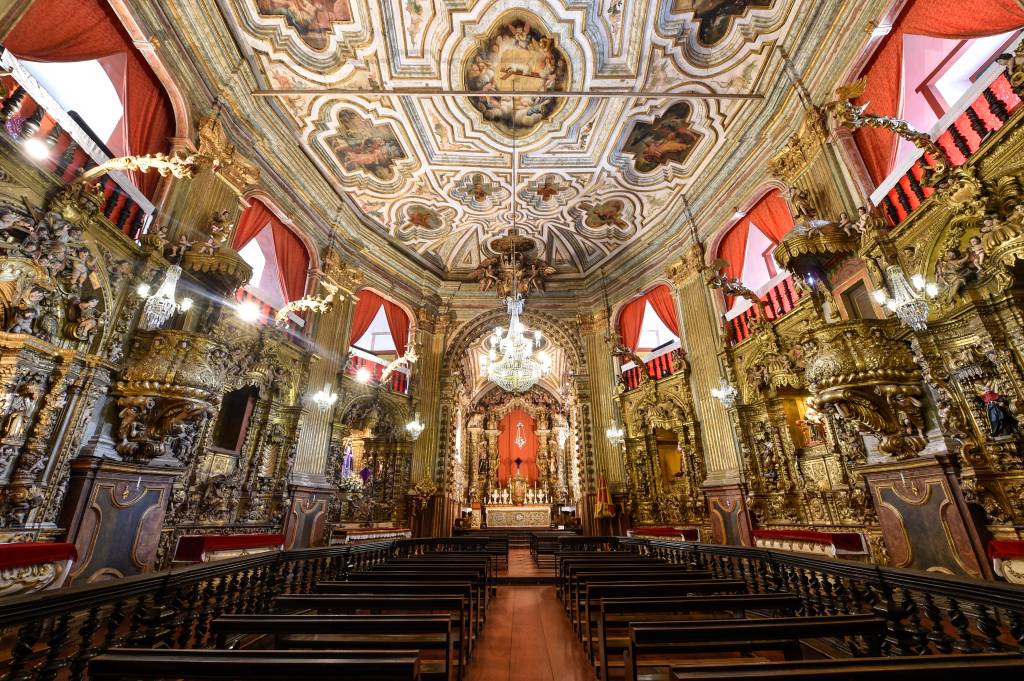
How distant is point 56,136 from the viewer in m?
4.67

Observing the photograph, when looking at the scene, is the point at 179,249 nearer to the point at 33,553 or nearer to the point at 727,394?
the point at 33,553

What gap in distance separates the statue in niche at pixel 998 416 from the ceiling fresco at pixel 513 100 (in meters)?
6.42

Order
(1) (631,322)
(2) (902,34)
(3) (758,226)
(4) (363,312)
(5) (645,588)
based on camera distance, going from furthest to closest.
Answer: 1. (1) (631,322)
2. (4) (363,312)
3. (3) (758,226)
4. (2) (902,34)
5. (5) (645,588)

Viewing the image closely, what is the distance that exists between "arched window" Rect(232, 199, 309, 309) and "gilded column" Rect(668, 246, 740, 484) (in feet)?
30.5

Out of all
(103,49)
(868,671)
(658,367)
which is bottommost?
(868,671)

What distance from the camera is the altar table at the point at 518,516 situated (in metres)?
14.8

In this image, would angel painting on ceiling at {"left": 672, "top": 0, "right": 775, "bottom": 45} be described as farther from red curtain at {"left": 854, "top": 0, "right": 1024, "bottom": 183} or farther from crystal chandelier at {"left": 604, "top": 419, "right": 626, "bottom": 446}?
crystal chandelier at {"left": 604, "top": 419, "right": 626, "bottom": 446}

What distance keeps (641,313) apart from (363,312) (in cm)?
811

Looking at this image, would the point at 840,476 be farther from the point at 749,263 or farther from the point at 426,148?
the point at 426,148

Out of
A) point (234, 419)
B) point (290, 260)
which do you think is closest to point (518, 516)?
point (234, 419)

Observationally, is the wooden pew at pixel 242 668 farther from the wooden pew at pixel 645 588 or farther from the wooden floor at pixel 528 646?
the wooden pew at pixel 645 588

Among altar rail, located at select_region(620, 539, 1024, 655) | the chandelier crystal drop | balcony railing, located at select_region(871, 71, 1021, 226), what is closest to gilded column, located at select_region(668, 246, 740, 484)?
balcony railing, located at select_region(871, 71, 1021, 226)

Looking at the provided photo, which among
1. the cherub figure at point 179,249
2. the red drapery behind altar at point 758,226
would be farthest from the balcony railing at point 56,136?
the red drapery behind altar at point 758,226

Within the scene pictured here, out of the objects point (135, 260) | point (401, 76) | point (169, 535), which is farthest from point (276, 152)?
point (169, 535)
